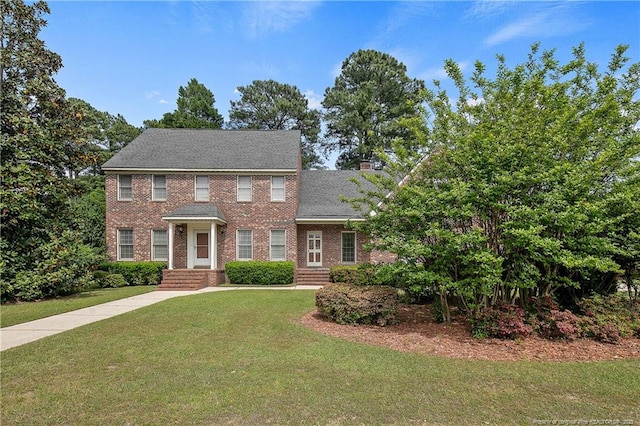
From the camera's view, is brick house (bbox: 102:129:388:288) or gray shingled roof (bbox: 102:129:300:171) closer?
brick house (bbox: 102:129:388:288)

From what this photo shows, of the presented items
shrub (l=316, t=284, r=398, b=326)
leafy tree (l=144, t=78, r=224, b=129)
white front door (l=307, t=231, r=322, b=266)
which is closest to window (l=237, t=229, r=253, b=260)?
white front door (l=307, t=231, r=322, b=266)

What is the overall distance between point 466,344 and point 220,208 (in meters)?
14.6

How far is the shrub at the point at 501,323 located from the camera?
6066mm

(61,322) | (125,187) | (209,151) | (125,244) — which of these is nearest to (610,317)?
(61,322)

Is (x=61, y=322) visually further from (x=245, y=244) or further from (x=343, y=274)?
(x=343, y=274)

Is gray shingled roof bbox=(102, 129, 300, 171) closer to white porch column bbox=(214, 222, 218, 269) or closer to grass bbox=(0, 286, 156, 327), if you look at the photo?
white porch column bbox=(214, 222, 218, 269)

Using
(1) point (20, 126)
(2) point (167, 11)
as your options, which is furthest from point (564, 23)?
(1) point (20, 126)

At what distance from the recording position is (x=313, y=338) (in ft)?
21.2

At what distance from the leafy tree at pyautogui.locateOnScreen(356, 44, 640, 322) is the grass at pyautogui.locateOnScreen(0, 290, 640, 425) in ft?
6.09

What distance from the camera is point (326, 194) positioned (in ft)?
65.8

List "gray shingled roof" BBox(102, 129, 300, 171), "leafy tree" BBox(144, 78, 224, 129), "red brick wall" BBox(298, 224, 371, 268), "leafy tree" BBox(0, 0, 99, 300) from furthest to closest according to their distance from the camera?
1. "leafy tree" BBox(144, 78, 224, 129)
2. "red brick wall" BBox(298, 224, 371, 268)
3. "gray shingled roof" BBox(102, 129, 300, 171)
4. "leafy tree" BBox(0, 0, 99, 300)

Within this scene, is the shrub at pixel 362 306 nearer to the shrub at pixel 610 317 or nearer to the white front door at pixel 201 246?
the shrub at pixel 610 317

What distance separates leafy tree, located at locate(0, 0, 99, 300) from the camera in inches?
444

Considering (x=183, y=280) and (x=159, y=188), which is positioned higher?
(x=159, y=188)
